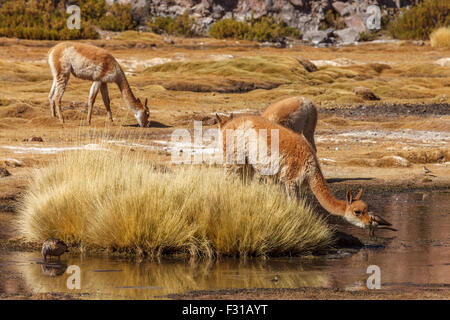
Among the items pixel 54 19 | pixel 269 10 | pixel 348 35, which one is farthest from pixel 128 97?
pixel 269 10

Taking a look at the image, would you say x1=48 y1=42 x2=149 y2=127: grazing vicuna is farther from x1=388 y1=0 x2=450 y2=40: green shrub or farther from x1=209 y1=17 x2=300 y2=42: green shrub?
x1=388 y1=0 x2=450 y2=40: green shrub

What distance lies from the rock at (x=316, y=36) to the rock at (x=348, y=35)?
0.94m

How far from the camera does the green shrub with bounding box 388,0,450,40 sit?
154ft

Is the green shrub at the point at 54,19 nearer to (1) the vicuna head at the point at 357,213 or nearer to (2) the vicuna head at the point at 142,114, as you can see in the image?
(2) the vicuna head at the point at 142,114

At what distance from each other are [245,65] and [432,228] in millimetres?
21660

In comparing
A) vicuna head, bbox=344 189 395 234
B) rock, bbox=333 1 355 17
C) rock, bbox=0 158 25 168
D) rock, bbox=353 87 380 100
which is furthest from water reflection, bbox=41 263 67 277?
rock, bbox=333 1 355 17

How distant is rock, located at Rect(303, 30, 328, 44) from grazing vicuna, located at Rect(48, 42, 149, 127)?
99.2 ft

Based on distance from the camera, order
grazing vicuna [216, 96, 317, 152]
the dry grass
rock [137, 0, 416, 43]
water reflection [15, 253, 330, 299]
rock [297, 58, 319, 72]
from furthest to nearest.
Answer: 1. rock [137, 0, 416, 43]
2. the dry grass
3. rock [297, 58, 319, 72]
4. grazing vicuna [216, 96, 317, 152]
5. water reflection [15, 253, 330, 299]

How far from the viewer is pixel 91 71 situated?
61.7 feet

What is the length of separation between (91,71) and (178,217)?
11.1 meters

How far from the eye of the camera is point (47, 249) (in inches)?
320

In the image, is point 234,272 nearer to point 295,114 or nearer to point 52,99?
point 295,114

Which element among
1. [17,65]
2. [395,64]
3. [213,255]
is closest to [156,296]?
[213,255]
